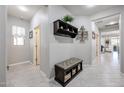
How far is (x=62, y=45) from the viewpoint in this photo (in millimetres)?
2943

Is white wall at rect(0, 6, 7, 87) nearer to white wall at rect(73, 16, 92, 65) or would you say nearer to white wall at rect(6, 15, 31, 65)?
white wall at rect(6, 15, 31, 65)

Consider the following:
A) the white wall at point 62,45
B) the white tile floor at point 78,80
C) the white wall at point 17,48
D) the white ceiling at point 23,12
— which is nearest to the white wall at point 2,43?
the white tile floor at point 78,80

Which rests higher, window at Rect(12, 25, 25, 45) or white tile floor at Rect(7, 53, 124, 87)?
window at Rect(12, 25, 25, 45)

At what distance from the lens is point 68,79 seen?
2248 mm

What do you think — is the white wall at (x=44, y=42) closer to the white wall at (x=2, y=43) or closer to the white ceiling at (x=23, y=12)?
the white ceiling at (x=23, y=12)

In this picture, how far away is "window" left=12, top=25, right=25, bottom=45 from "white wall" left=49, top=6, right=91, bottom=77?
2.77m

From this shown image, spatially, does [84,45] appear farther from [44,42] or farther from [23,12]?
[23,12]

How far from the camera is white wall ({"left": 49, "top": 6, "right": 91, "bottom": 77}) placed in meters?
2.50

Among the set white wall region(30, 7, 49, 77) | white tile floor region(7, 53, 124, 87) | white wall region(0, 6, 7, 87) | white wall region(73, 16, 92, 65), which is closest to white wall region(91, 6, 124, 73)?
white tile floor region(7, 53, 124, 87)

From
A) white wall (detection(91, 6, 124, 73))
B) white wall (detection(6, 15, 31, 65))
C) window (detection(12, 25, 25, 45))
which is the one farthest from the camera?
window (detection(12, 25, 25, 45))

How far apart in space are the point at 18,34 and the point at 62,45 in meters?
2.91

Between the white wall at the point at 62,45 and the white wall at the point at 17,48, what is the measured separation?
Answer: 2.76 m
